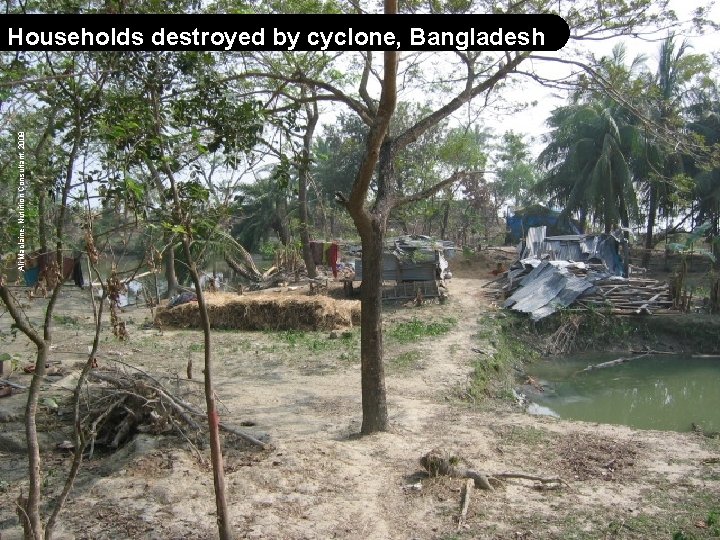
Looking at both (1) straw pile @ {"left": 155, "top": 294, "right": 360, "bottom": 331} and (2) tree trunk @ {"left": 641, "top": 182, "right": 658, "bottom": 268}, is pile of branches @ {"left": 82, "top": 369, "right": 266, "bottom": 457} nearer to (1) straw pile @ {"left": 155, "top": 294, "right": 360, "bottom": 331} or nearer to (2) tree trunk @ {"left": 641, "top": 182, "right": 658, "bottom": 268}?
(1) straw pile @ {"left": 155, "top": 294, "right": 360, "bottom": 331}

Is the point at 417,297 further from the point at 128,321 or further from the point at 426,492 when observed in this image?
the point at 426,492

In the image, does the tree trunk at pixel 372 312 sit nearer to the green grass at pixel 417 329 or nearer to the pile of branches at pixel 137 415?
the pile of branches at pixel 137 415

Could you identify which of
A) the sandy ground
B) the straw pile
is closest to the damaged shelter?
the straw pile

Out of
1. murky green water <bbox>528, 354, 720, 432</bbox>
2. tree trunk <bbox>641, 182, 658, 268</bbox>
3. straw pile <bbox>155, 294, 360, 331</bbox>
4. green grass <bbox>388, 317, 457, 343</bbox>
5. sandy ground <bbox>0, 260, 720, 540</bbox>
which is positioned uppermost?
tree trunk <bbox>641, 182, 658, 268</bbox>

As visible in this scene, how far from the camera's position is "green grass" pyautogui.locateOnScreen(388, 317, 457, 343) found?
13.1m

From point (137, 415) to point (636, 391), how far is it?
9.44m

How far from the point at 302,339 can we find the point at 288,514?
823 cm

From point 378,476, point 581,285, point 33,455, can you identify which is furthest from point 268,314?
point 33,455

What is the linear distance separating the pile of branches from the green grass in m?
6.77

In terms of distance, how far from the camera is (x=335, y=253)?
22.3m

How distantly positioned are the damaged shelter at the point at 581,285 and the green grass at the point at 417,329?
2.27 metres

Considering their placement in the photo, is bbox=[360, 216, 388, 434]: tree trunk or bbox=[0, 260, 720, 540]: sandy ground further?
bbox=[360, 216, 388, 434]: tree trunk

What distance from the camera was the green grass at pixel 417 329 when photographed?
517 inches

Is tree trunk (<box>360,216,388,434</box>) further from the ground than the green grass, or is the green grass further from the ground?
tree trunk (<box>360,216,388,434</box>)
